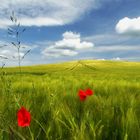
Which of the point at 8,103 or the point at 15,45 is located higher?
the point at 15,45

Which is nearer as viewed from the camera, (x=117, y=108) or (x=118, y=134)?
(x=118, y=134)

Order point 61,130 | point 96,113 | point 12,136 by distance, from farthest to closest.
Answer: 1. point 96,113
2. point 61,130
3. point 12,136

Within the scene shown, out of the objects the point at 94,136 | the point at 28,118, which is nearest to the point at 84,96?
the point at 94,136

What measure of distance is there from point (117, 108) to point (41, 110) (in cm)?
52

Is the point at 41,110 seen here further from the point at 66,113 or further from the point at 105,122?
the point at 105,122

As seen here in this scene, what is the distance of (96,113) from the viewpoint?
1.84 m

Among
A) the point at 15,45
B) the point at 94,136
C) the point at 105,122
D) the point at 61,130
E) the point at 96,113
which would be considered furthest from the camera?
the point at 15,45

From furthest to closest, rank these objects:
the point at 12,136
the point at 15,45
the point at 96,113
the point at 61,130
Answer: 1. the point at 15,45
2. the point at 96,113
3. the point at 61,130
4. the point at 12,136

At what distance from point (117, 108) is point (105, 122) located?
0.31 metres

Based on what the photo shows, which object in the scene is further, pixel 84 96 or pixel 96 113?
pixel 84 96

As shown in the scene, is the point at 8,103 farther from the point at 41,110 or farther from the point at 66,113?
the point at 66,113

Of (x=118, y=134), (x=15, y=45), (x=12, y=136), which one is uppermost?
(x=15, y=45)

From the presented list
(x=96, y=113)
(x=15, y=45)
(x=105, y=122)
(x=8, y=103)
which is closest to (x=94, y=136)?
(x=105, y=122)

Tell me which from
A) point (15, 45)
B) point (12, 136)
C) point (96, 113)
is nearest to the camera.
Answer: point (12, 136)
